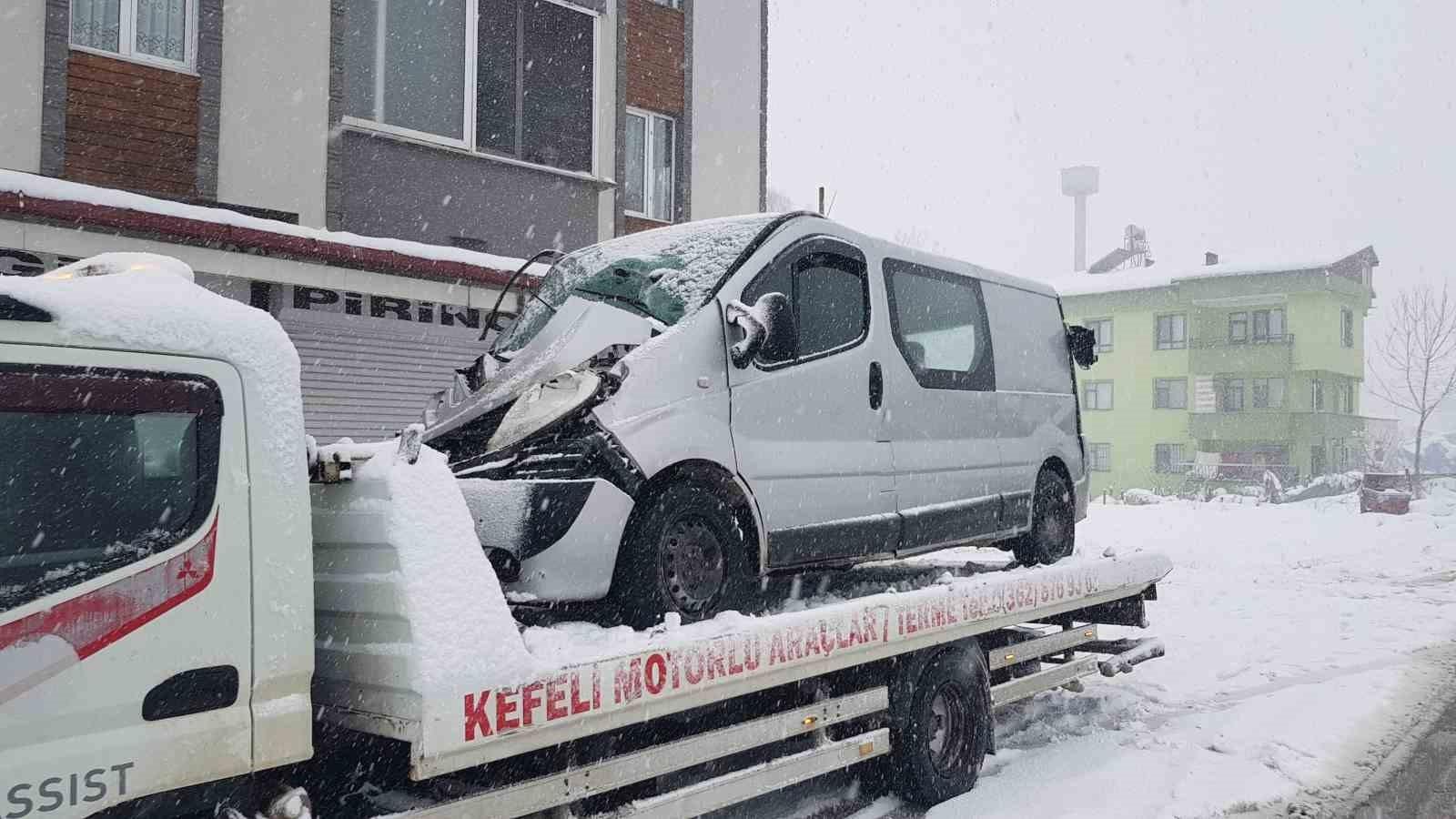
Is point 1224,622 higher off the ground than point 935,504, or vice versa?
point 935,504

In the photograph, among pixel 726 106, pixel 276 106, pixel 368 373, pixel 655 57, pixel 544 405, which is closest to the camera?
pixel 544 405

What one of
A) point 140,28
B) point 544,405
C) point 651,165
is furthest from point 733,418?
point 651,165

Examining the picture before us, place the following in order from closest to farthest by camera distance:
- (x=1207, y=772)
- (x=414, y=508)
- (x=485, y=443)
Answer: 1. (x=414, y=508)
2. (x=485, y=443)
3. (x=1207, y=772)

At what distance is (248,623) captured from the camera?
2.66 meters

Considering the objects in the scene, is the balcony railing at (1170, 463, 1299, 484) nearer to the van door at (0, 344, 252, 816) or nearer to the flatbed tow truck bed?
the flatbed tow truck bed

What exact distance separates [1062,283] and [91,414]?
5216 cm

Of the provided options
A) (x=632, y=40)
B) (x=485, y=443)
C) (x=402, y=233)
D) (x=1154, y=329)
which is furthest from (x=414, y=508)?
(x=1154, y=329)

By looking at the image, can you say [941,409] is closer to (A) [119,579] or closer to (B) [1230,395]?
(A) [119,579]

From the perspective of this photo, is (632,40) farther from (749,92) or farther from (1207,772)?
(1207,772)

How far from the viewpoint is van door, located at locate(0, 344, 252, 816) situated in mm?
2299

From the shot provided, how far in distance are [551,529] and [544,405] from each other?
486 millimetres

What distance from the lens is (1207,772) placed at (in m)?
5.70

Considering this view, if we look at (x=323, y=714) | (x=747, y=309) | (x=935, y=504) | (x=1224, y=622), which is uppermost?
(x=747, y=309)

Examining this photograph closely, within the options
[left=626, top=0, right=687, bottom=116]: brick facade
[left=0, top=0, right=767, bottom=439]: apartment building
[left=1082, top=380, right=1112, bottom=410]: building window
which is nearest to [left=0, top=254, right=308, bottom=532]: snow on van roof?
[left=0, top=0, right=767, bottom=439]: apartment building
